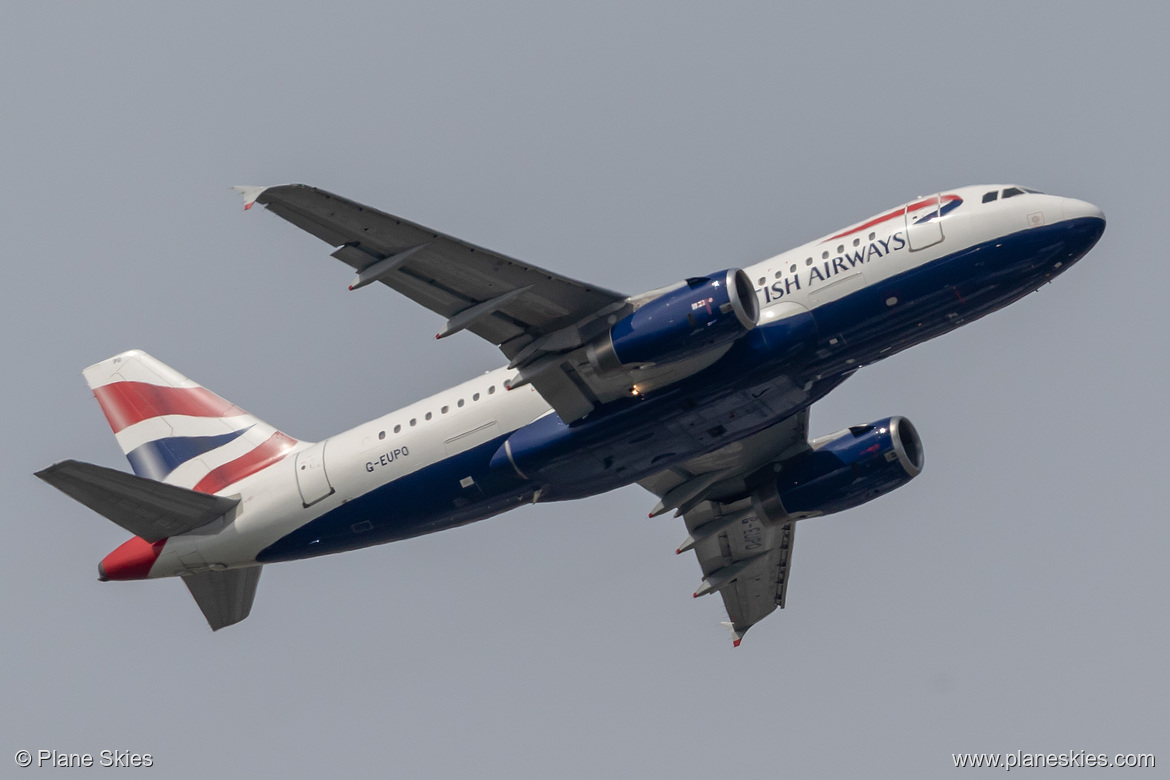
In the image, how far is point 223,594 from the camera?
4375cm

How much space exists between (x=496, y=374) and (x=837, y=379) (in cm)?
948

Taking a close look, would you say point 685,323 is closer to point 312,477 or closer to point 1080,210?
point 1080,210

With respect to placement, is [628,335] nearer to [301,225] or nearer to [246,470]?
[301,225]

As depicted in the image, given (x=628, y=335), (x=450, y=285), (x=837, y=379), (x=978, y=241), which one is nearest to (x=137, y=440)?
(x=450, y=285)

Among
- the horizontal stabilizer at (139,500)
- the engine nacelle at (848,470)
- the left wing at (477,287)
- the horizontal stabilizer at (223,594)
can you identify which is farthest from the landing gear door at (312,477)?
the engine nacelle at (848,470)

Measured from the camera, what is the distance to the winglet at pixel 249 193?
3200cm

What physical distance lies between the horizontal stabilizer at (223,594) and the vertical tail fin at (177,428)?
269 centimetres

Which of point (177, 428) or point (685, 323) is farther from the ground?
point (177, 428)

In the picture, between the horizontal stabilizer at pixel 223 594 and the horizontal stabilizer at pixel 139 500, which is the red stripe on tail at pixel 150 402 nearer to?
the horizontal stabilizer at pixel 139 500

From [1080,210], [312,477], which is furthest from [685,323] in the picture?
[312,477]

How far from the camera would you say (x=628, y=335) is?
3569 centimetres

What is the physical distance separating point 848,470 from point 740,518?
4.21 meters

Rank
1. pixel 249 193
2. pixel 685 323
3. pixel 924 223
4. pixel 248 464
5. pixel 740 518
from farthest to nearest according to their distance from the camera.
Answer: pixel 740 518
pixel 248 464
pixel 924 223
pixel 685 323
pixel 249 193

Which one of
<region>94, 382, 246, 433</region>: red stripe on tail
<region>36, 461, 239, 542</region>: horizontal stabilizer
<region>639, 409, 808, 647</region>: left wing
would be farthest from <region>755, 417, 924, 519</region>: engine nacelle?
<region>94, 382, 246, 433</region>: red stripe on tail
